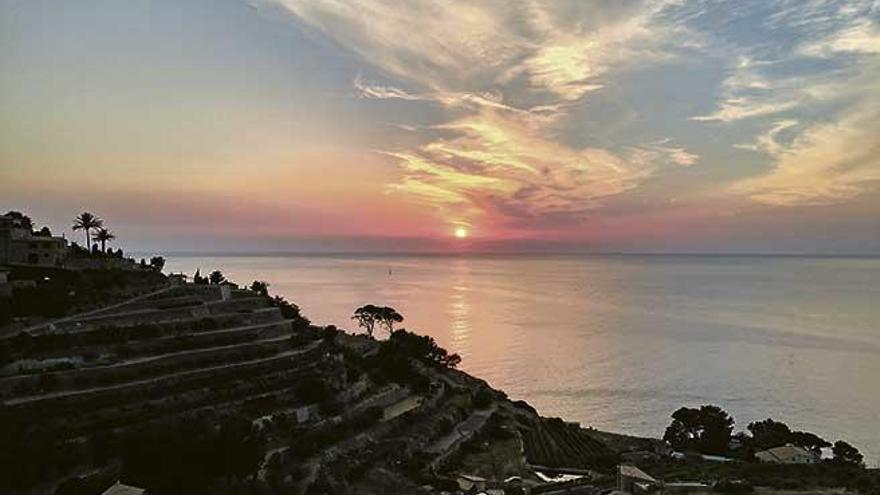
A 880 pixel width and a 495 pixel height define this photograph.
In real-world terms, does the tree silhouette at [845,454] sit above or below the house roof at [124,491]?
below

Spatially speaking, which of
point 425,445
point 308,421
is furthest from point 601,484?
point 308,421

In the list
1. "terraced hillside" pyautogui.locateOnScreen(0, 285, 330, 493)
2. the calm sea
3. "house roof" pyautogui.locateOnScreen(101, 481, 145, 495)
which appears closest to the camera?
"house roof" pyautogui.locateOnScreen(101, 481, 145, 495)

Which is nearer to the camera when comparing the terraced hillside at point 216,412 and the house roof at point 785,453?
the terraced hillside at point 216,412

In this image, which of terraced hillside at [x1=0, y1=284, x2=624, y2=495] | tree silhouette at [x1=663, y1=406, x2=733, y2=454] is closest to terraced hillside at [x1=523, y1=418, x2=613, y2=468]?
terraced hillside at [x1=0, y1=284, x2=624, y2=495]

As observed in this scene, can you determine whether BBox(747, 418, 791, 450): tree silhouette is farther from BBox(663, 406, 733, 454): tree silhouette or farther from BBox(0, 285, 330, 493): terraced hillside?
BBox(0, 285, 330, 493): terraced hillside

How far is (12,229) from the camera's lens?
37.5 metres

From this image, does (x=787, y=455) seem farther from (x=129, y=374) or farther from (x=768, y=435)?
(x=129, y=374)

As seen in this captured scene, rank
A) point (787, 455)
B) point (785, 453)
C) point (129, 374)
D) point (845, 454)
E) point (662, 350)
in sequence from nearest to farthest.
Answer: point (129, 374) → point (787, 455) → point (785, 453) → point (845, 454) → point (662, 350)

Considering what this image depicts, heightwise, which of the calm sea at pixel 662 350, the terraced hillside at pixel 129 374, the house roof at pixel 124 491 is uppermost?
the terraced hillside at pixel 129 374

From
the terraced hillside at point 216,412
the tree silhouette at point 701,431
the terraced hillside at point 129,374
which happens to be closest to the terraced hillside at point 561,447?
the terraced hillside at point 216,412

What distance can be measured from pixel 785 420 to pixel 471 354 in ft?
112

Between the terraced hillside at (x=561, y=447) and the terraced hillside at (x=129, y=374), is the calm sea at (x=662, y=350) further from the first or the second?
the terraced hillside at (x=129, y=374)

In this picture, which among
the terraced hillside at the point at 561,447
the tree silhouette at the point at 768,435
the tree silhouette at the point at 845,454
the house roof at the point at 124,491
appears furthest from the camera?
the tree silhouette at the point at 768,435

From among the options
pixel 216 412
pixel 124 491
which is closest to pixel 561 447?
pixel 216 412
